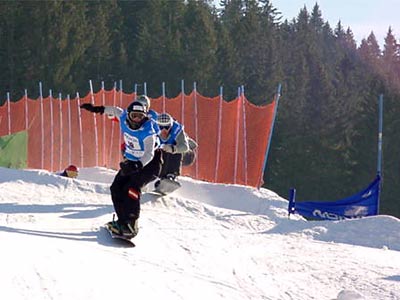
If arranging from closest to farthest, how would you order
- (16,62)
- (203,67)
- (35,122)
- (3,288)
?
(3,288)
(35,122)
(16,62)
(203,67)

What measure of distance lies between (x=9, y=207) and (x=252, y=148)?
23.0ft

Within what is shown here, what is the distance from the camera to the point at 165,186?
1131 cm

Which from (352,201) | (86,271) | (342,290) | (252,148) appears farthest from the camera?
(252,148)

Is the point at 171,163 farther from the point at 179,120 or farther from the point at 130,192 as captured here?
the point at 179,120

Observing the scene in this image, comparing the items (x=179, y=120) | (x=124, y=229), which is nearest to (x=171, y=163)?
(x=124, y=229)

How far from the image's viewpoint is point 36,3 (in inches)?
1751

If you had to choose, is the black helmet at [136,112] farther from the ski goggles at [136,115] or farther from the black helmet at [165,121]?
the black helmet at [165,121]

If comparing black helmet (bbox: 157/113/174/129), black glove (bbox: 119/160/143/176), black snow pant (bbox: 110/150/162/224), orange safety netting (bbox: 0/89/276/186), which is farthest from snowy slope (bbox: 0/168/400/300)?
orange safety netting (bbox: 0/89/276/186)

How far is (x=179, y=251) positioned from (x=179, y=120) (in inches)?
386

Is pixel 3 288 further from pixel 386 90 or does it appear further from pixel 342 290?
pixel 386 90

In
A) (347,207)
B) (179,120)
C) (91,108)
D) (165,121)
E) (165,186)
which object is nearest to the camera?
(91,108)

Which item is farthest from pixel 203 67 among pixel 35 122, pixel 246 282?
pixel 246 282

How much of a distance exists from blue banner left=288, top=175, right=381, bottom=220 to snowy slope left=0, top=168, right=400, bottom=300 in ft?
1.39

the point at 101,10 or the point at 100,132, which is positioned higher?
the point at 101,10
